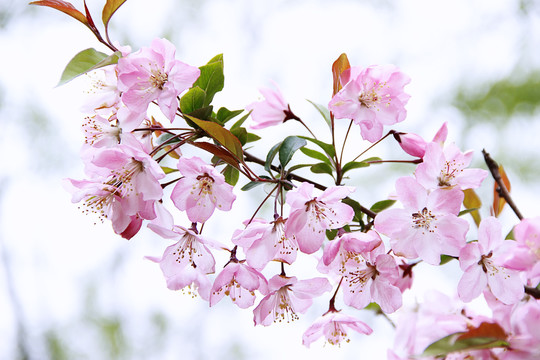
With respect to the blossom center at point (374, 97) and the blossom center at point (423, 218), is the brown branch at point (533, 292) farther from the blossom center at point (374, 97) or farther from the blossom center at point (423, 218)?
the blossom center at point (374, 97)

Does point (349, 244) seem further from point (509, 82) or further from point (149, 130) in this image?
point (509, 82)

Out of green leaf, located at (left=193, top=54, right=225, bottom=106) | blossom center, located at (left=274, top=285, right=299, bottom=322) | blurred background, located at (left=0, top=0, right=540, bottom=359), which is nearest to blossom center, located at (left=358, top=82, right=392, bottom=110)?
green leaf, located at (left=193, top=54, right=225, bottom=106)

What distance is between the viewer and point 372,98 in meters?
0.76

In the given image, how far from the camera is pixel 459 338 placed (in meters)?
0.57

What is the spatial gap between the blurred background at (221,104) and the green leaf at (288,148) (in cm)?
438

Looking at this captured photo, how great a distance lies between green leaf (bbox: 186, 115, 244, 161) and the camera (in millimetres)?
643

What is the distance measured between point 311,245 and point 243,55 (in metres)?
5.57

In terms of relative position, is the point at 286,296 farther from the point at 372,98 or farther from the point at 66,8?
the point at 66,8

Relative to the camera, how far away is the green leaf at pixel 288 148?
75 cm

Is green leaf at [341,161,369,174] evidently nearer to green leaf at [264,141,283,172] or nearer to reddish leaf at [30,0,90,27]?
green leaf at [264,141,283,172]

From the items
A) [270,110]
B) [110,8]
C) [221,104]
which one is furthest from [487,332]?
[221,104]

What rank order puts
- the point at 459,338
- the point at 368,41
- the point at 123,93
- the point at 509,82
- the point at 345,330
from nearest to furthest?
the point at 459,338, the point at 123,93, the point at 345,330, the point at 509,82, the point at 368,41

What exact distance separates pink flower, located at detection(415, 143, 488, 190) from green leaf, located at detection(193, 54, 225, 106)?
1.02ft

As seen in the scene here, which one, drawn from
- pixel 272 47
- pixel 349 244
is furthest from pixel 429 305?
pixel 272 47
